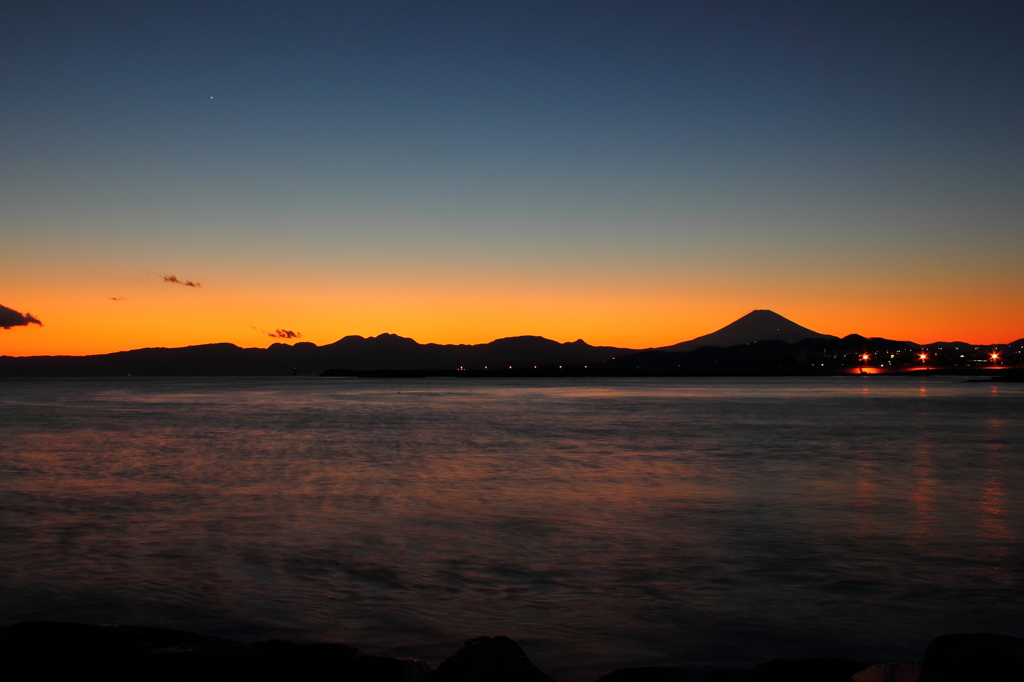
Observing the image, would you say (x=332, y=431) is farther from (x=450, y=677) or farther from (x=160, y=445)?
(x=450, y=677)

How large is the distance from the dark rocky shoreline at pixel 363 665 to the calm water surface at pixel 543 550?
0.73 meters

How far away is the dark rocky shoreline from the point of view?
4.39 m

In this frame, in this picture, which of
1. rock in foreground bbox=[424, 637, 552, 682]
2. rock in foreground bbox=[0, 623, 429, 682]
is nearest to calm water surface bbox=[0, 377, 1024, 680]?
rock in foreground bbox=[424, 637, 552, 682]

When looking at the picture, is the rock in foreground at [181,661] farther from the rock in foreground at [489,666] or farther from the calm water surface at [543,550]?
the calm water surface at [543,550]

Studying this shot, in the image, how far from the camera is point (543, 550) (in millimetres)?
8984

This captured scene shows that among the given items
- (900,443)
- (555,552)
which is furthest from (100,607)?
(900,443)

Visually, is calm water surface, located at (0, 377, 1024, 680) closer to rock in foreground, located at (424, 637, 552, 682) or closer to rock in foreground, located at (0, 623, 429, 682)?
rock in foreground, located at (424, 637, 552, 682)

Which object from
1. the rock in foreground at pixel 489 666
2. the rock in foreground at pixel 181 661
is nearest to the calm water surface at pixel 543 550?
the rock in foreground at pixel 489 666

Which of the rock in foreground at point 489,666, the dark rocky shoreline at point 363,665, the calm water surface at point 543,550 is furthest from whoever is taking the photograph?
the calm water surface at point 543,550

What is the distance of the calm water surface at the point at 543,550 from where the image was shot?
6184 mm

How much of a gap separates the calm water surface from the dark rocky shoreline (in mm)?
730

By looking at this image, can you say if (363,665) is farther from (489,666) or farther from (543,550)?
(543,550)

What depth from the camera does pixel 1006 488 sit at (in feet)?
46.4

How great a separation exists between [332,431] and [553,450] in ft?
39.8
